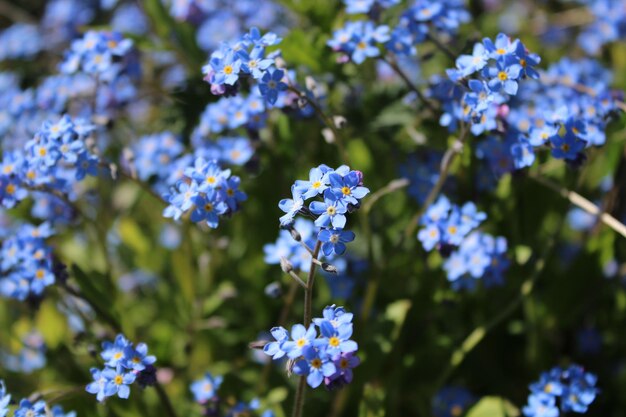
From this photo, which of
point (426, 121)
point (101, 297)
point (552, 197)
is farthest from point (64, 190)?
point (552, 197)

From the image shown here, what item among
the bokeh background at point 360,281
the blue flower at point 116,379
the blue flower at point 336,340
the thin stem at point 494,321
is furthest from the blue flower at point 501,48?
the blue flower at point 116,379

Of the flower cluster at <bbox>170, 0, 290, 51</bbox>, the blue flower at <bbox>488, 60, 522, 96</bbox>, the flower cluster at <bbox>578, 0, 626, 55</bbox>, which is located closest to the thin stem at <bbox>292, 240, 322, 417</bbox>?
the blue flower at <bbox>488, 60, 522, 96</bbox>

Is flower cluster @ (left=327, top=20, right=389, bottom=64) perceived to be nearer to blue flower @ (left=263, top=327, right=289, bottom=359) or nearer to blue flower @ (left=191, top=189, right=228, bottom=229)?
blue flower @ (left=191, top=189, right=228, bottom=229)

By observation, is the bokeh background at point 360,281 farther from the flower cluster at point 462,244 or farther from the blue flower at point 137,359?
the blue flower at point 137,359

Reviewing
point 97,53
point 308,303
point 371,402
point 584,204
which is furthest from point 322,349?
point 97,53

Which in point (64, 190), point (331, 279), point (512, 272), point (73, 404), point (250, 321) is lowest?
point (250, 321)

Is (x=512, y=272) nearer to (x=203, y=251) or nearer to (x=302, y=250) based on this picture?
(x=302, y=250)
